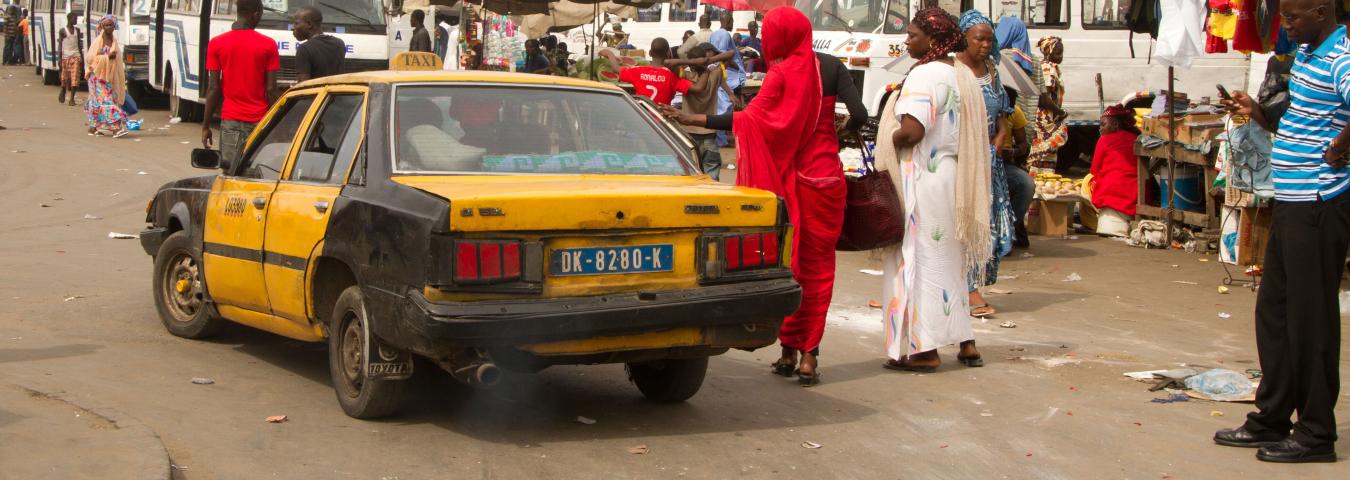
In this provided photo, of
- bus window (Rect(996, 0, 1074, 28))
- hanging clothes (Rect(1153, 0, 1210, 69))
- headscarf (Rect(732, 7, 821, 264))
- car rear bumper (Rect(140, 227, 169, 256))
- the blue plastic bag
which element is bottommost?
car rear bumper (Rect(140, 227, 169, 256))

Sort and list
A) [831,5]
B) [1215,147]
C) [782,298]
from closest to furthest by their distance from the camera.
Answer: [782,298]
[1215,147]
[831,5]

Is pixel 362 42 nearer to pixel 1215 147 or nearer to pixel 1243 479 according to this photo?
pixel 1215 147

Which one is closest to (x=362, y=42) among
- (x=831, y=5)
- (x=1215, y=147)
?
(x=831, y=5)

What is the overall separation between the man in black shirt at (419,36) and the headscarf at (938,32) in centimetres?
1466

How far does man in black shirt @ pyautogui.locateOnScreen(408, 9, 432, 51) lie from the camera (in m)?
20.8

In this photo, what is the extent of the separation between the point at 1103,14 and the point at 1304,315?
1346 cm

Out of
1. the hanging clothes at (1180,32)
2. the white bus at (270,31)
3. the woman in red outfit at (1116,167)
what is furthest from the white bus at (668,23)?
the hanging clothes at (1180,32)

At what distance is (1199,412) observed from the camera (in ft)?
20.2

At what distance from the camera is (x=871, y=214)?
6.79 m

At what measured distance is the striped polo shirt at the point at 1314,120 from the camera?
4.95 meters

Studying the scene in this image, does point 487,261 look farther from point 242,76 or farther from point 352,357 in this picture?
point 242,76

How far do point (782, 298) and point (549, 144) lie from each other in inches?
45.5

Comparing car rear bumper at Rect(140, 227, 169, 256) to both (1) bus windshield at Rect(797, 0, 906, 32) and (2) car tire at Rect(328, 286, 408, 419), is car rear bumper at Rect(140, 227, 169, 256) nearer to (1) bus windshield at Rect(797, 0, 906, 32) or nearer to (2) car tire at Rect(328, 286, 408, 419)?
(2) car tire at Rect(328, 286, 408, 419)

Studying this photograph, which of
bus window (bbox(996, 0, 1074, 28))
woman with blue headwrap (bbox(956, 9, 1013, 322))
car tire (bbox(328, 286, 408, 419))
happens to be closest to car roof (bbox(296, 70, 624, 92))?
car tire (bbox(328, 286, 408, 419))
